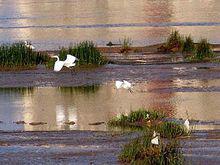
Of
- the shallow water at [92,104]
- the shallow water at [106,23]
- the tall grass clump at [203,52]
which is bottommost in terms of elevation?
the shallow water at [106,23]

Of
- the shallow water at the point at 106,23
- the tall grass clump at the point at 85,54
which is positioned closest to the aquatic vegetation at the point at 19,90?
the tall grass clump at the point at 85,54

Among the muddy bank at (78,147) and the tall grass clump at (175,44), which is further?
the tall grass clump at (175,44)

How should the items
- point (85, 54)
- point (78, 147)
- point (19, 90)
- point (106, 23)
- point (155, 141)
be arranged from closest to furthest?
point (155, 141), point (78, 147), point (19, 90), point (85, 54), point (106, 23)

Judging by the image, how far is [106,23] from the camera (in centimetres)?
4834

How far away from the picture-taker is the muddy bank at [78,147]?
11.9 meters

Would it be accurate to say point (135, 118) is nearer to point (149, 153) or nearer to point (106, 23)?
point (149, 153)

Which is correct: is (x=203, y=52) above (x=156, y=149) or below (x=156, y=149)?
below

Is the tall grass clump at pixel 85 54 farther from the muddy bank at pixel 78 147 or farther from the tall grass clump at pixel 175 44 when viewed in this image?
the muddy bank at pixel 78 147

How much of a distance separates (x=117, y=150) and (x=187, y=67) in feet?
42.3

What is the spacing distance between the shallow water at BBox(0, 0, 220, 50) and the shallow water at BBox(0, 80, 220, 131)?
43.2 feet

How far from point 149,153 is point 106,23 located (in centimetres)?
3743

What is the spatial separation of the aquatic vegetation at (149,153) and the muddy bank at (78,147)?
0.26 meters

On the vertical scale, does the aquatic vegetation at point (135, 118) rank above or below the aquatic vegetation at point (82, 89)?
above

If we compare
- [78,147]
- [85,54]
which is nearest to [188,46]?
[85,54]
